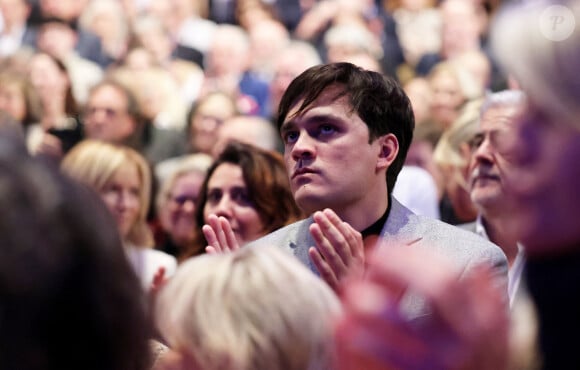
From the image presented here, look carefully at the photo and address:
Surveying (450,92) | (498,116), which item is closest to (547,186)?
(498,116)

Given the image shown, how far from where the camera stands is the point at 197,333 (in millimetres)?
2225

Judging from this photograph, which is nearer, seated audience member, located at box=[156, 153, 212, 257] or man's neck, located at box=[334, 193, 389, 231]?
man's neck, located at box=[334, 193, 389, 231]

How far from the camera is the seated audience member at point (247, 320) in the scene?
2.21 m

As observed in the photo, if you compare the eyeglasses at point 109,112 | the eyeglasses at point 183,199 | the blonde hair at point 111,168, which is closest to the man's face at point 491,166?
the blonde hair at point 111,168

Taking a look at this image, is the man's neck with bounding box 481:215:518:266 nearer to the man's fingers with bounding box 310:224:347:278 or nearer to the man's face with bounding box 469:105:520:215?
the man's face with bounding box 469:105:520:215

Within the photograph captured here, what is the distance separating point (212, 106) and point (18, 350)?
681cm

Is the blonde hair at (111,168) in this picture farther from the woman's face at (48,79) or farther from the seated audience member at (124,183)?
the woman's face at (48,79)

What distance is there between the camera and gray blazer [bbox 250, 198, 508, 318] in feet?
12.8

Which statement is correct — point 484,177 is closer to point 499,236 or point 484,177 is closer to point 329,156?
point 499,236

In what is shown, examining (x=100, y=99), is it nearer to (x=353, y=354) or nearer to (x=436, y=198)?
(x=436, y=198)

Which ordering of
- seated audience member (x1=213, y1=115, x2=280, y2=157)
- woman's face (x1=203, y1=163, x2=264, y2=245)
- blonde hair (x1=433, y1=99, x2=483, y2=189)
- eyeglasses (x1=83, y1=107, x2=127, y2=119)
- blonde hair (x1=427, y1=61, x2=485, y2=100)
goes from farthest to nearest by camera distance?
blonde hair (x1=427, y1=61, x2=485, y2=100)
eyeglasses (x1=83, y1=107, x2=127, y2=119)
seated audience member (x1=213, y1=115, x2=280, y2=157)
blonde hair (x1=433, y1=99, x2=483, y2=189)
woman's face (x1=203, y1=163, x2=264, y2=245)

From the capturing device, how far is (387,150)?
429cm

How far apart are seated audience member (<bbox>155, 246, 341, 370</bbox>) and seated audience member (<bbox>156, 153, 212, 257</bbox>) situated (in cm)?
435

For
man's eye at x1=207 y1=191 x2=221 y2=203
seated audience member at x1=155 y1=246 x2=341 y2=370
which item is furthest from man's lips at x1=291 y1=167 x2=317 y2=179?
seated audience member at x1=155 y1=246 x2=341 y2=370
